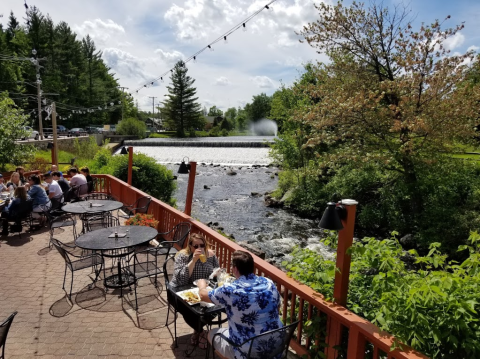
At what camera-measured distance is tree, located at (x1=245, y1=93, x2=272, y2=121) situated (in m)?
85.5

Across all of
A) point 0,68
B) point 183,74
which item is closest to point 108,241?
point 0,68

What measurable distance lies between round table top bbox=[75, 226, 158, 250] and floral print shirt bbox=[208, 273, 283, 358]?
2414 mm

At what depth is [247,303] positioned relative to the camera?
9.09ft

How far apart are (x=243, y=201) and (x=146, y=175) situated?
26.6 ft

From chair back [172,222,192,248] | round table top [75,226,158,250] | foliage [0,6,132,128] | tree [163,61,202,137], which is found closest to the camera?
round table top [75,226,158,250]

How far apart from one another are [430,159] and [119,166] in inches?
460

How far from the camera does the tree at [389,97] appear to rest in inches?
476

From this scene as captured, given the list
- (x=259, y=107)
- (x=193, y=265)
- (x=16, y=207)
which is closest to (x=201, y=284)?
(x=193, y=265)

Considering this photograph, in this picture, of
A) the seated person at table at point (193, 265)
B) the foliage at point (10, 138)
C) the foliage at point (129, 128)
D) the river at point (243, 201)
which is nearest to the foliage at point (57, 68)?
the foliage at point (129, 128)

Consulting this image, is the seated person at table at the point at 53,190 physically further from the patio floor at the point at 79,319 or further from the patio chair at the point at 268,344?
the patio chair at the point at 268,344

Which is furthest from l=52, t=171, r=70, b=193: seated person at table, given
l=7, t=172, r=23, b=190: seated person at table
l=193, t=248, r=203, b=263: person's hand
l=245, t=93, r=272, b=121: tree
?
l=245, t=93, r=272, b=121: tree

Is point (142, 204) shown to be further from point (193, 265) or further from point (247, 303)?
point (247, 303)

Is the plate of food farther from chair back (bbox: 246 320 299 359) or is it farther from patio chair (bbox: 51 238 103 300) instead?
patio chair (bbox: 51 238 103 300)

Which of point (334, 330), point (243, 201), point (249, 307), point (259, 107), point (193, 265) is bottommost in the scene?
point (243, 201)
